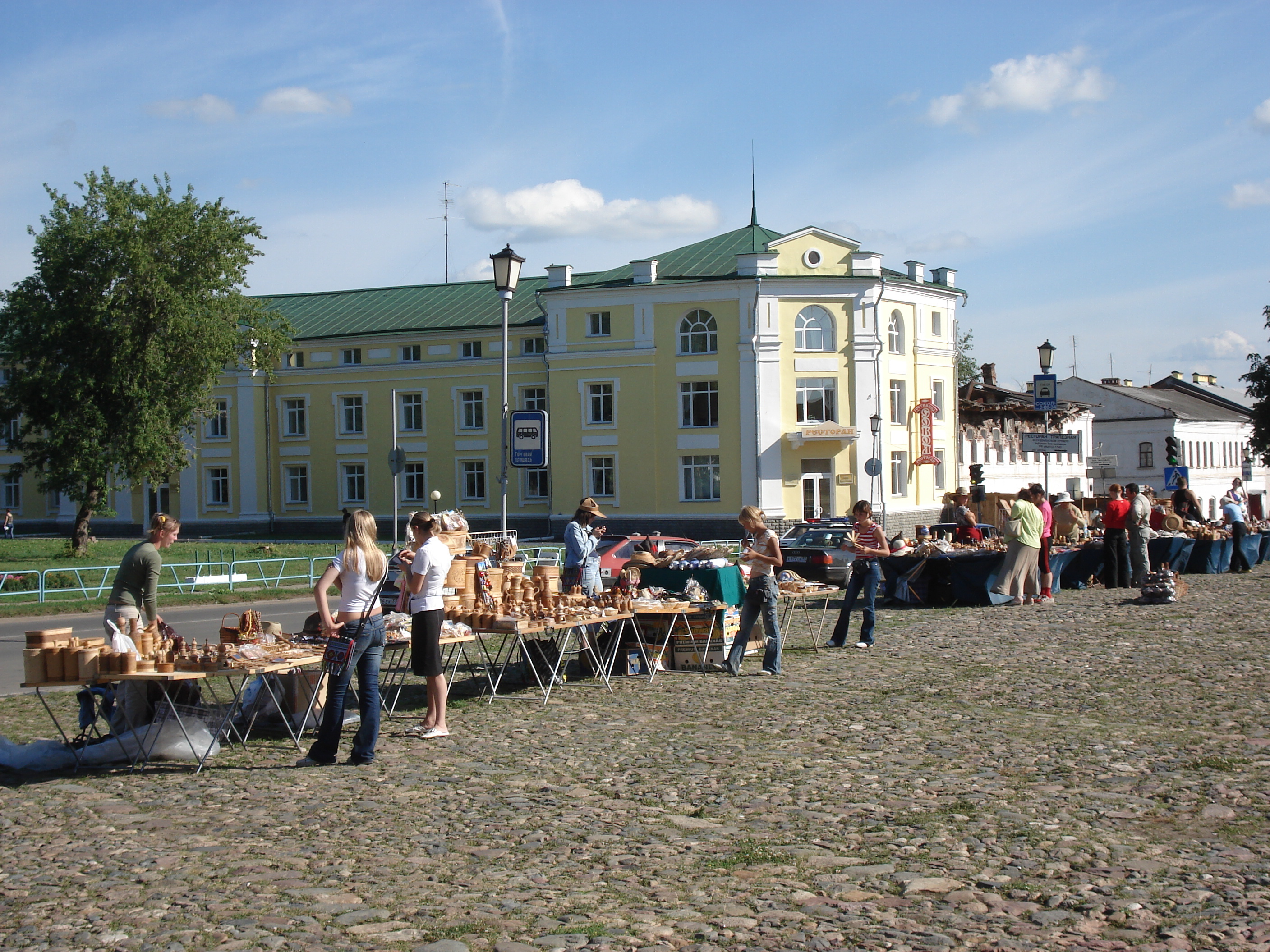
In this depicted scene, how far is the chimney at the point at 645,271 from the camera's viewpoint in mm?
50156

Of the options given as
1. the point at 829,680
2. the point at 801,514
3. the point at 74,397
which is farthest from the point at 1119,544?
the point at 74,397

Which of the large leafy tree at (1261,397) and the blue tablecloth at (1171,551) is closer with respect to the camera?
the blue tablecloth at (1171,551)

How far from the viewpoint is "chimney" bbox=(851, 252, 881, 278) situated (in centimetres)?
4919

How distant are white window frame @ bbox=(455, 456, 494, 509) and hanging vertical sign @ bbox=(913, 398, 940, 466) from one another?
19.4 m

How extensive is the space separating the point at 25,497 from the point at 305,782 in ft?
226

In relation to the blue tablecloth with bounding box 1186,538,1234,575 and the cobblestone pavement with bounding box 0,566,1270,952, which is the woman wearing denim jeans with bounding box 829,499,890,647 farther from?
the blue tablecloth with bounding box 1186,538,1234,575

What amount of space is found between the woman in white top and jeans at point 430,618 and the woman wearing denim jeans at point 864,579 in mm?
6810

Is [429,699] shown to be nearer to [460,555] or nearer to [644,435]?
[460,555]

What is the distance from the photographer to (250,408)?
5966 centimetres

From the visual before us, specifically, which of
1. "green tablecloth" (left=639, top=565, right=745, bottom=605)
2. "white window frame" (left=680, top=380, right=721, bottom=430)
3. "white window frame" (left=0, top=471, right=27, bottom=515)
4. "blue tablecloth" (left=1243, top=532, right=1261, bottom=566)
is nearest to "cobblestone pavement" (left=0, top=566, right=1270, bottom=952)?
"green tablecloth" (left=639, top=565, right=745, bottom=605)

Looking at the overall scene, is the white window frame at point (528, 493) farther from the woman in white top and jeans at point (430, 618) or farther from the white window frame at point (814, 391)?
the woman in white top and jeans at point (430, 618)

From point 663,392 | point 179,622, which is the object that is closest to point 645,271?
point 663,392

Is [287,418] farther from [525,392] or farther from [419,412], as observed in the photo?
[525,392]

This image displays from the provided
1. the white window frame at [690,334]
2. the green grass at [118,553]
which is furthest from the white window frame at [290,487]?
the white window frame at [690,334]
